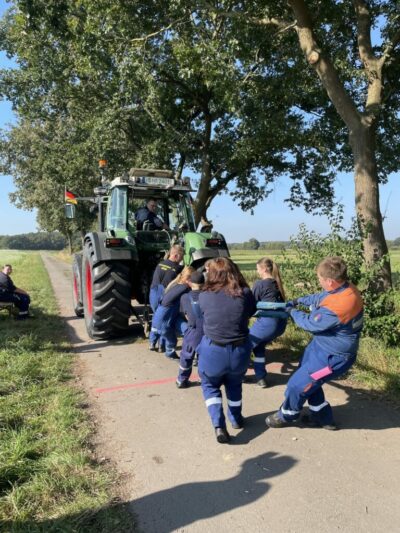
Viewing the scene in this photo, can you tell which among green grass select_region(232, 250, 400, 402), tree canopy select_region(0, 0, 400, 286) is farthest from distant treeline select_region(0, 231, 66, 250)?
green grass select_region(232, 250, 400, 402)

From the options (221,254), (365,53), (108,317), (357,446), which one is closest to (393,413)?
(357,446)

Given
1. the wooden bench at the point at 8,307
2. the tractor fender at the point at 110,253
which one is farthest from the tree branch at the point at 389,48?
the wooden bench at the point at 8,307

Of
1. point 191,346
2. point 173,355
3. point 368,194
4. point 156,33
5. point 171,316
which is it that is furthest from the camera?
point 156,33

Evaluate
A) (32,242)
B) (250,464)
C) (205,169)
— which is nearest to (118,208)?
(250,464)

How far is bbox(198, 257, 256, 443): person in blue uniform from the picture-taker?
3.74 meters

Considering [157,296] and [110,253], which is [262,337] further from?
[110,253]

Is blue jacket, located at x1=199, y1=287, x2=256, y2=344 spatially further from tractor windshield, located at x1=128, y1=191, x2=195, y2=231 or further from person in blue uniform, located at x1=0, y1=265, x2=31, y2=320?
person in blue uniform, located at x1=0, y1=265, x2=31, y2=320

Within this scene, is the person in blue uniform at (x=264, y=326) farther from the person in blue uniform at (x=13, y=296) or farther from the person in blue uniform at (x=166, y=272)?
the person in blue uniform at (x=13, y=296)

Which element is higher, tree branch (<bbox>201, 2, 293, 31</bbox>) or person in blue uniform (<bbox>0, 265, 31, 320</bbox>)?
tree branch (<bbox>201, 2, 293, 31</bbox>)

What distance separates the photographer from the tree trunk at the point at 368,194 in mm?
6828

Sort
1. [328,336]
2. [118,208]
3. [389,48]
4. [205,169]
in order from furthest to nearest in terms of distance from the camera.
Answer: [205,169] < [118,208] < [389,48] < [328,336]

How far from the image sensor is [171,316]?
597 centimetres

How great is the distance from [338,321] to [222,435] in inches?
52.4

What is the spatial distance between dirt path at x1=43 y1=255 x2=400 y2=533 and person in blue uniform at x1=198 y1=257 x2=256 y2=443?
0.86 feet
